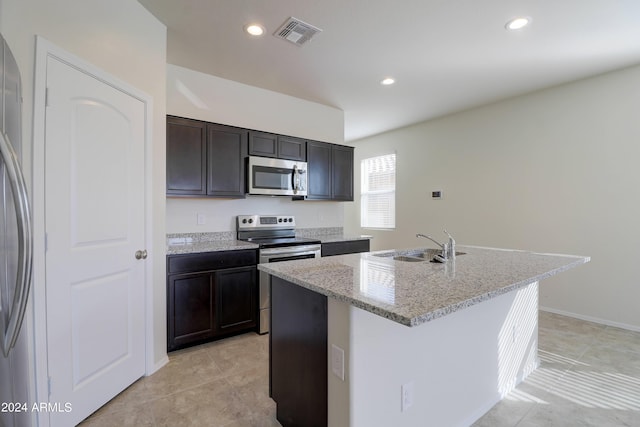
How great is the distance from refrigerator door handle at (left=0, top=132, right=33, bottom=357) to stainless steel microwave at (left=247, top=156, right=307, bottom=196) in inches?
89.4

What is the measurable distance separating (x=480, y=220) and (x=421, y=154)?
4.91ft

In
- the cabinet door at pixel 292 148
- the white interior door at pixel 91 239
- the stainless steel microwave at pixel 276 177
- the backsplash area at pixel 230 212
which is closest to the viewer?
the white interior door at pixel 91 239

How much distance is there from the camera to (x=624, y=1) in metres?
2.12

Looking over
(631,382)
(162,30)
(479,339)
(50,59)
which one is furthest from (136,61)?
(631,382)

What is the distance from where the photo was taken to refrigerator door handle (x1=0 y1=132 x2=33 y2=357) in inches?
37.7

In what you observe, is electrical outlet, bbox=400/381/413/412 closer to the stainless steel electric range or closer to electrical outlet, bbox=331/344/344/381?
electrical outlet, bbox=331/344/344/381

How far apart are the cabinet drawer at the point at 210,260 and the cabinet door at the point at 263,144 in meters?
1.13

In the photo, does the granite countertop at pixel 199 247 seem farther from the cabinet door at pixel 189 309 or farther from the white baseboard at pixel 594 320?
the white baseboard at pixel 594 320

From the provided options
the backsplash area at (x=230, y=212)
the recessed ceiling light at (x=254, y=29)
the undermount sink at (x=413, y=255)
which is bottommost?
the undermount sink at (x=413, y=255)

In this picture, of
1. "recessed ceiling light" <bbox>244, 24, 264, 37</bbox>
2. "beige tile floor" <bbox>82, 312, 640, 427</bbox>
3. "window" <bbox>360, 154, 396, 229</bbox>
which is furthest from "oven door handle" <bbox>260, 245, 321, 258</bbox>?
"window" <bbox>360, 154, 396, 229</bbox>

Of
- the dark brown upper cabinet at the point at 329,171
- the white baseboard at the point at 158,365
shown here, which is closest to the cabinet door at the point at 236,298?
the white baseboard at the point at 158,365

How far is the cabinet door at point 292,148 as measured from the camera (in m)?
3.54

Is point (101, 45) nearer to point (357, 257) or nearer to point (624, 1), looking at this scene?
point (357, 257)

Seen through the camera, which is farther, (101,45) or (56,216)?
(101,45)
